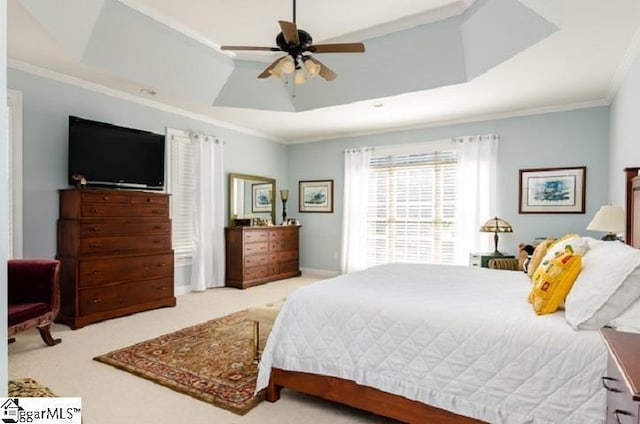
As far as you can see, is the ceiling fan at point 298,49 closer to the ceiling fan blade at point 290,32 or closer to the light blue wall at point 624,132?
the ceiling fan blade at point 290,32

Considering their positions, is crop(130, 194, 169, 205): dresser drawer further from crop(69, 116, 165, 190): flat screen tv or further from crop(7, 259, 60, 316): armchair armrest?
crop(7, 259, 60, 316): armchair armrest

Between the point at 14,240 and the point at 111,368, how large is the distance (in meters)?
1.93

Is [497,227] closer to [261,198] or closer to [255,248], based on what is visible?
[255,248]

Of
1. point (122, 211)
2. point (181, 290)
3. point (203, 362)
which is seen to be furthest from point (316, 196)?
point (203, 362)

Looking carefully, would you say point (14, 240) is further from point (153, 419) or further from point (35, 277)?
point (153, 419)

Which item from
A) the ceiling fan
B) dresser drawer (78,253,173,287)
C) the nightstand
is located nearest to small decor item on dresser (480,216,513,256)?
the nightstand

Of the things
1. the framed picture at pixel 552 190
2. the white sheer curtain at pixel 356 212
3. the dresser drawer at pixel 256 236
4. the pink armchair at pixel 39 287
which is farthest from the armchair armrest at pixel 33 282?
the framed picture at pixel 552 190

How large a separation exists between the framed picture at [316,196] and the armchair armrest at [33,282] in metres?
4.52

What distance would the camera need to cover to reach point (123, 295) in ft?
13.9

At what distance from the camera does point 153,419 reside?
7.27 ft

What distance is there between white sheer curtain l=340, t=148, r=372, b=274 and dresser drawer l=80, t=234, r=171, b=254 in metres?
3.08

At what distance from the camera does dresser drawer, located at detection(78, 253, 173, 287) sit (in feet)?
12.9

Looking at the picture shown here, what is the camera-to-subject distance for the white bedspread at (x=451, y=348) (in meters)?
1.63

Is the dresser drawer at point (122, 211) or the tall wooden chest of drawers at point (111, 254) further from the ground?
the dresser drawer at point (122, 211)
